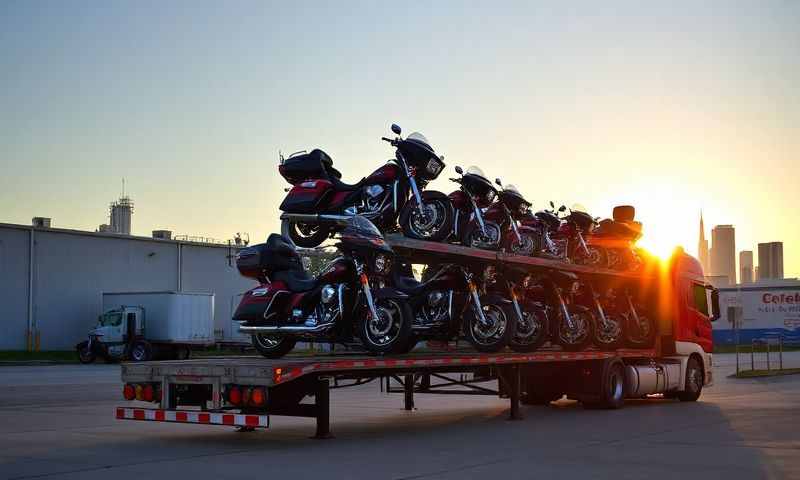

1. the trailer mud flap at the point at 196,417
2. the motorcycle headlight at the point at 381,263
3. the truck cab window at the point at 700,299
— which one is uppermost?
the motorcycle headlight at the point at 381,263

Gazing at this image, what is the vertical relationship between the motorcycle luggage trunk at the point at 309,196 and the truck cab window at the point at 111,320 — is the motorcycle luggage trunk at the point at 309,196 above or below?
above

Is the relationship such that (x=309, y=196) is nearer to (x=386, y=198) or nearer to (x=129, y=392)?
(x=386, y=198)

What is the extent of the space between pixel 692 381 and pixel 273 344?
10.3 m

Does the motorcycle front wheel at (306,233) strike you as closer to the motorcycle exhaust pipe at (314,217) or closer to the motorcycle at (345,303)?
the motorcycle exhaust pipe at (314,217)

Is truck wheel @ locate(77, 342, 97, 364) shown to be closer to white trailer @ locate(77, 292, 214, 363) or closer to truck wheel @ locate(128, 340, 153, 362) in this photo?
white trailer @ locate(77, 292, 214, 363)

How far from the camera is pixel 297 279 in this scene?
13.9 meters

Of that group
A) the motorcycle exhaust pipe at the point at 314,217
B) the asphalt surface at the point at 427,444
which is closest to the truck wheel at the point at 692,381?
the asphalt surface at the point at 427,444

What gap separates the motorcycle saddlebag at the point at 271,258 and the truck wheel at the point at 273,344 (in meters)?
0.87

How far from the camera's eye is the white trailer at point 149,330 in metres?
42.3

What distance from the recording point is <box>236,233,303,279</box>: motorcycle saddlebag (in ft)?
46.4

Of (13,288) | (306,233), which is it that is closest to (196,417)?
(306,233)

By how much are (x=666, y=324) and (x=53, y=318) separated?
3734 cm

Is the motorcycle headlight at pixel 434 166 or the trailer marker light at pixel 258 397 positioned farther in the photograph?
the motorcycle headlight at pixel 434 166

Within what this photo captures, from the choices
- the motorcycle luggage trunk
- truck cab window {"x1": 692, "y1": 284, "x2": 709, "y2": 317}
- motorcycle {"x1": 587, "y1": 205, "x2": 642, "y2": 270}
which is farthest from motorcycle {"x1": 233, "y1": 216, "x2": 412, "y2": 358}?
truck cab window {"x1": 692, "y1": 284, "x2": 709, "y2": 317}
